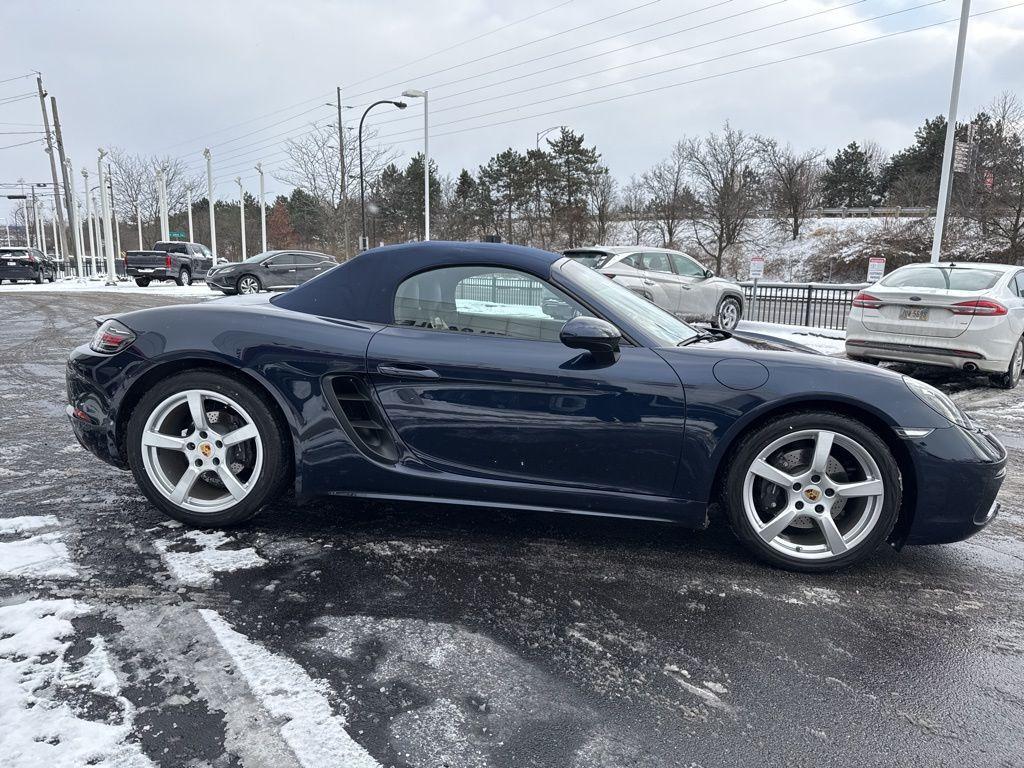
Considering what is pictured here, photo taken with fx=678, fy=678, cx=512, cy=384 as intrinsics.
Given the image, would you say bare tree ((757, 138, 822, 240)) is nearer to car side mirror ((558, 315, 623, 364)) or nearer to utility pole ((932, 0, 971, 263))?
utility pole ((932, 0, 971, 263))

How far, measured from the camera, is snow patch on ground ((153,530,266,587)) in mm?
2750

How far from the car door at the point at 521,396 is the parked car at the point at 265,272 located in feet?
61.2

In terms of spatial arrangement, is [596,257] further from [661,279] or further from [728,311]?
[728,311]

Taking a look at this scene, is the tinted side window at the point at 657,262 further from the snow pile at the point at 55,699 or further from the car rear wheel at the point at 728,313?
the snow pile at the point at 55,699

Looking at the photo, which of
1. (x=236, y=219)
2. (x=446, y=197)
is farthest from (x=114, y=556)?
(x=236, y=219)

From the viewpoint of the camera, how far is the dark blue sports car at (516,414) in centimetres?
285

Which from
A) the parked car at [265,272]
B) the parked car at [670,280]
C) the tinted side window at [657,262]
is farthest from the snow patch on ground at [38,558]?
the parked car at [265,272]

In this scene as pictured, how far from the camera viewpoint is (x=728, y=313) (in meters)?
14.2

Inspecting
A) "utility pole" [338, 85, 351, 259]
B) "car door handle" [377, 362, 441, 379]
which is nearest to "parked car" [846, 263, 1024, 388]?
"car door handle" [377, 362, 441, 379]

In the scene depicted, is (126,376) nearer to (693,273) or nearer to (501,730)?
(501,730)

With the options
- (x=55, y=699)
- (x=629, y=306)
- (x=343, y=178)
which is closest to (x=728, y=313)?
(x=629, y=306)

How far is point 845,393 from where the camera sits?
9.34 ft

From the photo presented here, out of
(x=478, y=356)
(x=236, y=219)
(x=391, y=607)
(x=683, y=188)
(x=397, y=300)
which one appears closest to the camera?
(x=391, y=607)

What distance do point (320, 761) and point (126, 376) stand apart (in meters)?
2.23
